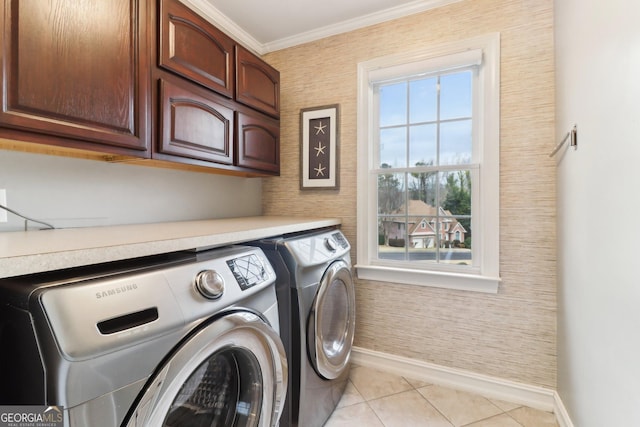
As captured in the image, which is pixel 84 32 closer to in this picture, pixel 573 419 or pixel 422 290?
pixel 422 290

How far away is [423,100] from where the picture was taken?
6.89 ft

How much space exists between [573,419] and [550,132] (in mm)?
1453

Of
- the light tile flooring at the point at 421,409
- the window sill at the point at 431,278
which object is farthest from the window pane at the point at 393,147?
the light tile flooring at the point at 421,409

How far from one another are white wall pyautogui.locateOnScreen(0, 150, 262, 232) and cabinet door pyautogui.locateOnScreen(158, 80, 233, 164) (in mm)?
384

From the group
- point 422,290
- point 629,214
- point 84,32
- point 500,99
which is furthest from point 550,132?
point 84,32

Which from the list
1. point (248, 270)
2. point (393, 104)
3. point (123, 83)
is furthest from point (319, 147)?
point (248, 270)

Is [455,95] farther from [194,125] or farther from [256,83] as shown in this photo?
[194,125]

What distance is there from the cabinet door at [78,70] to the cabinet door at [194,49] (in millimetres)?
106

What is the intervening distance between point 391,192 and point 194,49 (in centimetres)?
150

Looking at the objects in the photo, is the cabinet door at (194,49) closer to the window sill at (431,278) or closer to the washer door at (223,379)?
the washer door at (223,379)

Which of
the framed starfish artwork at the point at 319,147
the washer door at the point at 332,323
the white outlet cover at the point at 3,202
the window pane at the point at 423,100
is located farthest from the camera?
the framed starfish artwork at the point at 319,147

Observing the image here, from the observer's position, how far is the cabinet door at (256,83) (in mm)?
1904

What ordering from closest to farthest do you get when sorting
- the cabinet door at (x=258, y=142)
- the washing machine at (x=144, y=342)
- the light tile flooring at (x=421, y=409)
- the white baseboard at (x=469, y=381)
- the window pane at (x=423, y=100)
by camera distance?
1. the washing machine at (x=144, y=342)
2. the light tile flooring at (x=421, y=409)
3. the white baseboard at (x=469, y=381)
4. the cabinet door at (x=258, y=142)
5. the window pane at (x=423, y=100)

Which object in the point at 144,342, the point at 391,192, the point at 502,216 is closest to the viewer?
the point at 144,342
